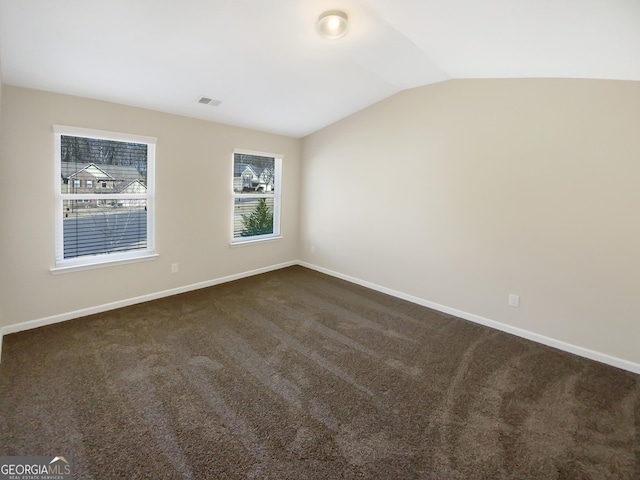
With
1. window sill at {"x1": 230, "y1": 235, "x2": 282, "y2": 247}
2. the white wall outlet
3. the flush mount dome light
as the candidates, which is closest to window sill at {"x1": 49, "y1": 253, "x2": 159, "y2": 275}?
window sill at {"x1": 230, "y1": 235, "x2": 282, "y2": 247}

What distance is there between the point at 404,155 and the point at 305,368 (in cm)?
279

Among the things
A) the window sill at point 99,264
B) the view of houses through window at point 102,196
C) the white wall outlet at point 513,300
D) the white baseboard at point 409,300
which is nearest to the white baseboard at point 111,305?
the white baseboard at point 409,300

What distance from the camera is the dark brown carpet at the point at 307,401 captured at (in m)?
1.64

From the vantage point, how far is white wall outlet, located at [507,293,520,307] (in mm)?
3168

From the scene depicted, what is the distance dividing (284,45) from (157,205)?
7.50 ft

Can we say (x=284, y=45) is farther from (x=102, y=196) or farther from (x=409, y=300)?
(x=409, y=300)

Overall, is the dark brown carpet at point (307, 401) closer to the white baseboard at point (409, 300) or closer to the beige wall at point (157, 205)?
the white baseboard at point (409, 300)

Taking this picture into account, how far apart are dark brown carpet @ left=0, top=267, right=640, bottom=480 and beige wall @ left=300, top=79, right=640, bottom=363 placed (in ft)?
1.54

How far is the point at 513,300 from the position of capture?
3195 millimetres

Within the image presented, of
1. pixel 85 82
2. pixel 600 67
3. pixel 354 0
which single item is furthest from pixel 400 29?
pixel 85 82

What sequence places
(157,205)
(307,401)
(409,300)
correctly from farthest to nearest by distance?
(409,300)
(157,205)
(307,401)

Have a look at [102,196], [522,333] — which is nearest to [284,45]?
[102,196]

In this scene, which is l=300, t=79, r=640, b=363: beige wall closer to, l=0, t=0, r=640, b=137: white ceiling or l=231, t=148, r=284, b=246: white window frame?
l=0, t=0, r=640, b=137: white ceiling

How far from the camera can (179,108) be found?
3.54m
